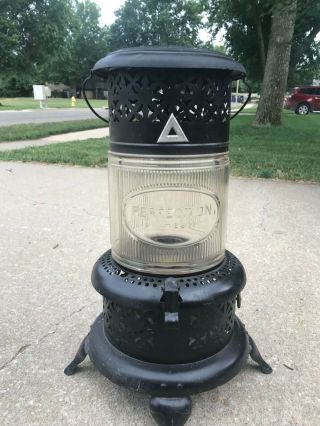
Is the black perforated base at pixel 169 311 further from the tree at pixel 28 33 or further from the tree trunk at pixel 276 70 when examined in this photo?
the tree trunk at pixel 276 70

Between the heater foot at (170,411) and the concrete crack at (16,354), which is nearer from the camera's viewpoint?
the heater foot at (170,411)

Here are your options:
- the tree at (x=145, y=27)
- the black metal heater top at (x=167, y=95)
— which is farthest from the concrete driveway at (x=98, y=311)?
the tree at (x=145, y=27)

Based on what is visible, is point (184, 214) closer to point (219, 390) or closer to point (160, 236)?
point (160, 236)

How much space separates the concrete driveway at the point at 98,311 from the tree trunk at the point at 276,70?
8.83 metres

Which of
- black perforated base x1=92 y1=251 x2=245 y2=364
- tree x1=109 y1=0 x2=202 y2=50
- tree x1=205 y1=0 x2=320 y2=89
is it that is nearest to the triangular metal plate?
black perforated base x1=92 y1=251 x2=245 y2=364

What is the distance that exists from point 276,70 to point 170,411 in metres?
12.6

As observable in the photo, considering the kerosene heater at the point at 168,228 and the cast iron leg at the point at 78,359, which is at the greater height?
the kerosene heater at the point at 168,228

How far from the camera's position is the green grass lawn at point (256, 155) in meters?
6.25

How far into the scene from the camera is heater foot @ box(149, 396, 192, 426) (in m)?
1.54

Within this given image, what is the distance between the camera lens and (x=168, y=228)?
1639mm

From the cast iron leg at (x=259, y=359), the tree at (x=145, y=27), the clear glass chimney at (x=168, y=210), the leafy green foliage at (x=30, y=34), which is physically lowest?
the cast iron leg at (x=259, y=359)

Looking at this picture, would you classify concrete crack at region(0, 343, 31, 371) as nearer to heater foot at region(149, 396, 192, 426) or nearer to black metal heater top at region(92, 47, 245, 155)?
heater foot at region(149, 396, 192, 426)

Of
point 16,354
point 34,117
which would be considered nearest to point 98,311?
point 16,354

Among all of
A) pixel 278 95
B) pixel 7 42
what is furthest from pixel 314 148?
pixel 7 42
